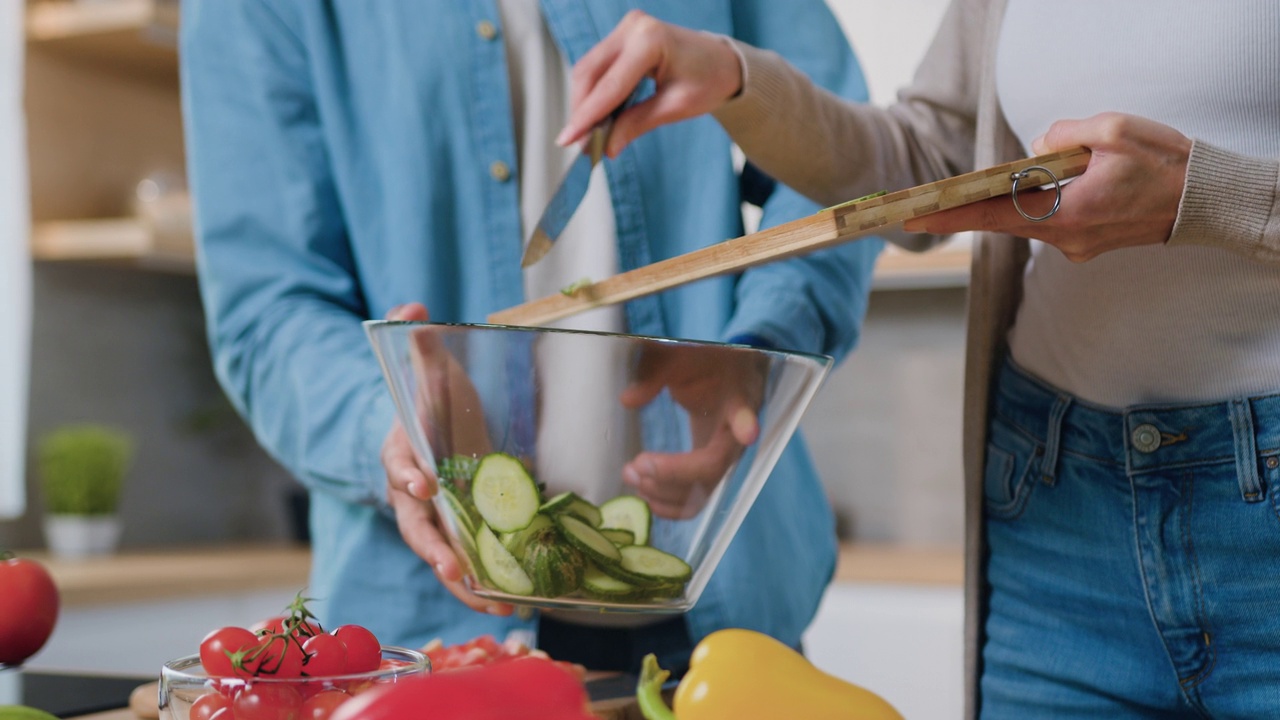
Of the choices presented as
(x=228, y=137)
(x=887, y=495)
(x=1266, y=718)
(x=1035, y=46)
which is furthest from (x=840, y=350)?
(x=887, y=495)

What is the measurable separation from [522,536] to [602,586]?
5 cm

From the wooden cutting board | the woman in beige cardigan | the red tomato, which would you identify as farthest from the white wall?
the wooden cutting board

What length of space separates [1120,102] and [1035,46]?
8 centimetres

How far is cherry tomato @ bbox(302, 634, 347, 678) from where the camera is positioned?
0.54m

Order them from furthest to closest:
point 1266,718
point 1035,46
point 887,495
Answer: point 887,495 < point 1035,46 < point 1266,718

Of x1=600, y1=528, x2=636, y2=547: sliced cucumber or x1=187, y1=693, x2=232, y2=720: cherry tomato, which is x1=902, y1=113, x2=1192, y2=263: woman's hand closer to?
x1=600, y1=528, x2=636, y2=547: sliced cucumber

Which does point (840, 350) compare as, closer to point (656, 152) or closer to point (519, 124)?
point (656, 152)

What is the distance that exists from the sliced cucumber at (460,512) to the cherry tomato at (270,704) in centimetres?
23

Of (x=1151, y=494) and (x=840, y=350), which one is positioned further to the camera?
(x=840, y=350)

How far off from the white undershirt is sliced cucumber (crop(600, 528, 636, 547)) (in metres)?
0.36

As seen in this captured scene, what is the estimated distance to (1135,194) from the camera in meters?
0.68

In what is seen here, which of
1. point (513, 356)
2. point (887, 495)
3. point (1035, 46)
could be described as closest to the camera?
point (513, 356)

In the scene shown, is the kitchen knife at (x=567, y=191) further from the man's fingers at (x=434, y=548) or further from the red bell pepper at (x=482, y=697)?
the red bell pepper at (x=482, y=697)

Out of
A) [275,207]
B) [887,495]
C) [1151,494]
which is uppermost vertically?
[275,207]
